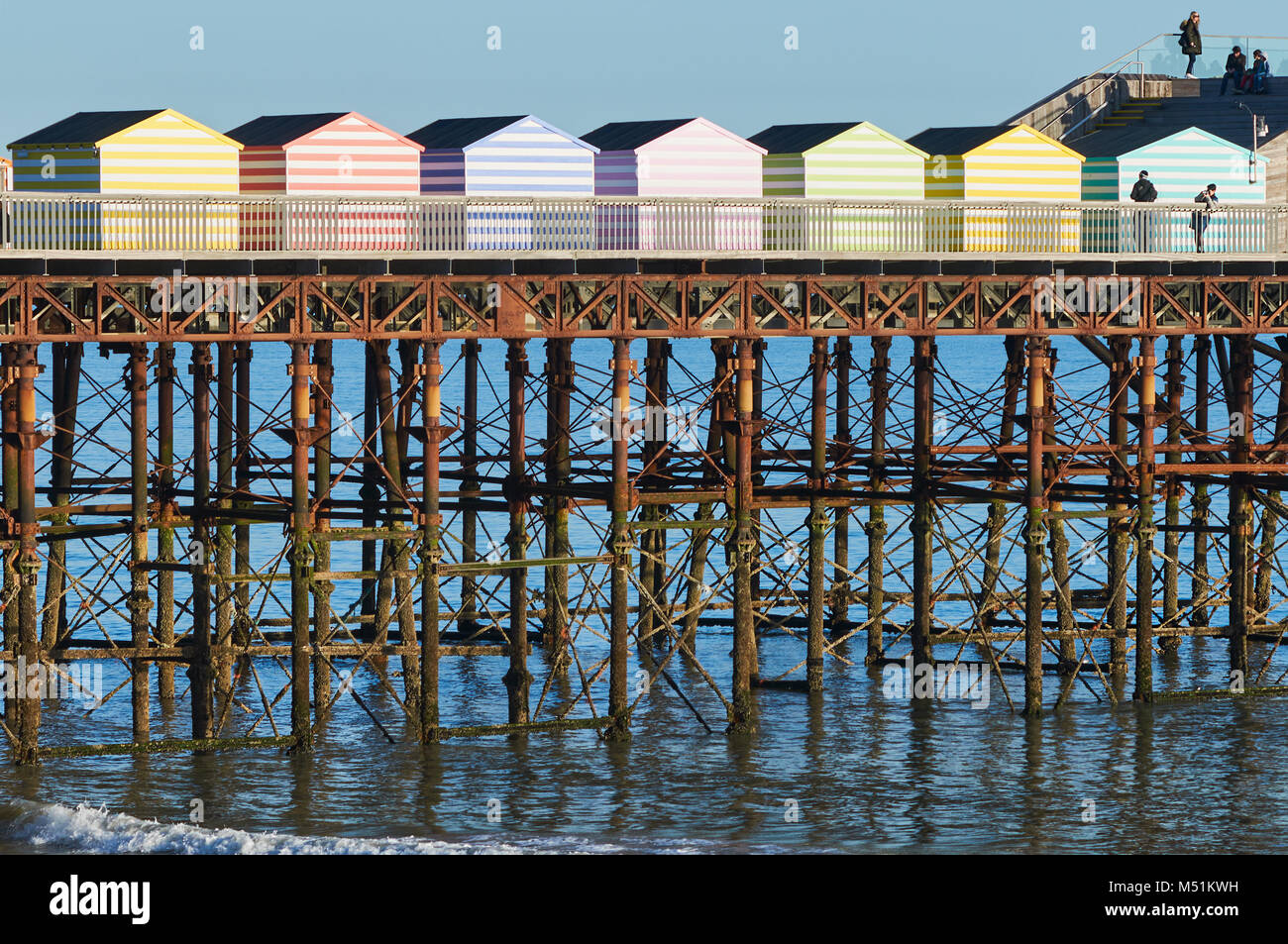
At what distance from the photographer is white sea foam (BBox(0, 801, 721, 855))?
93.5ft

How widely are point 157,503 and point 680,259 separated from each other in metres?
8.21

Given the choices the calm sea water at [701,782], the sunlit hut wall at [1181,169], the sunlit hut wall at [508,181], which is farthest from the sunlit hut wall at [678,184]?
the sunlit hut wall at [1181,169]

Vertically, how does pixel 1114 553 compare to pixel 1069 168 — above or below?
below

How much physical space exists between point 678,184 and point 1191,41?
15.6 meters

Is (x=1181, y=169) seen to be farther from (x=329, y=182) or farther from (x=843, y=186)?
(x=329, y=182)

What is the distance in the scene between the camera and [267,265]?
31094 mm

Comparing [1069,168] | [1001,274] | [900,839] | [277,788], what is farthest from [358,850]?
[1069,168]

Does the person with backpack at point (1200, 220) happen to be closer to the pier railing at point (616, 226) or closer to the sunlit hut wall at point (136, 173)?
the pier railing at point (616, 226)

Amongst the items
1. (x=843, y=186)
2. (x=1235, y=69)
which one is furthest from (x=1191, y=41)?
(x=843, y=186)

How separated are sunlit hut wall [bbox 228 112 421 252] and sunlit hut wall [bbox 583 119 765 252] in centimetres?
288

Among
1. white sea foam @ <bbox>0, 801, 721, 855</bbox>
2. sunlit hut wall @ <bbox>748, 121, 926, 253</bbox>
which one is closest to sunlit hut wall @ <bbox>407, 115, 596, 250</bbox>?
sunlit hut wall @ <bbox>748, 121, 926, 253</bbox>

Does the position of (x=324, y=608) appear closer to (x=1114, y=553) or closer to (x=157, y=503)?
(x=157, y=503)

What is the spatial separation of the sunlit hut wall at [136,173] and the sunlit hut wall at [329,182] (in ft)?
1.61

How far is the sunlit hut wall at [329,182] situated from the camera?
3195cm
